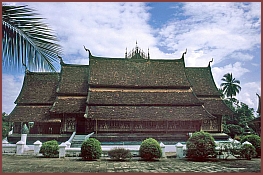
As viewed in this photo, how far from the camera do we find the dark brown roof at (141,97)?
2288cm

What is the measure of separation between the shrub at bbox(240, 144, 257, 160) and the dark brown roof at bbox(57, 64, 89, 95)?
1588 centimetres

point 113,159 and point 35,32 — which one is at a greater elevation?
point 35,32

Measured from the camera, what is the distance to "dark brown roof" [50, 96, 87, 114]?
880 inches

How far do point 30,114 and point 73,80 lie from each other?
5758 mm

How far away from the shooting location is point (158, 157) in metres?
13.4

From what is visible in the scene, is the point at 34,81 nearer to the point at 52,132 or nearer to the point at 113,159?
the point at 52,132

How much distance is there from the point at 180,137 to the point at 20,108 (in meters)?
15.8

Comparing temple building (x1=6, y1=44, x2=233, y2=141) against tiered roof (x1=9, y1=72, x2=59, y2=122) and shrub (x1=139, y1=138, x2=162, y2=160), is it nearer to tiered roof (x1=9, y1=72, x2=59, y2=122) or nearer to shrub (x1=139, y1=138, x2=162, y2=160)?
tiered roof (x1=9, y1=72, x2=59, y2=122)

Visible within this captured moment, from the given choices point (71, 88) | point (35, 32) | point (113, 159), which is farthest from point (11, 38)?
point (71, 88)

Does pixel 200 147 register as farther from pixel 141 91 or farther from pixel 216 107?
pixel 216 107

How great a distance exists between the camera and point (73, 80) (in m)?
26.3

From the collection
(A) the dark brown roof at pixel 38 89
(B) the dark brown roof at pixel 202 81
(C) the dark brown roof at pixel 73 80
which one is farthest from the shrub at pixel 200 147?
(A) the dark brown roof at pixel 38 89

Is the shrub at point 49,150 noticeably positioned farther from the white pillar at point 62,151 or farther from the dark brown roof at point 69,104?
the dark brown roof at point 69,104

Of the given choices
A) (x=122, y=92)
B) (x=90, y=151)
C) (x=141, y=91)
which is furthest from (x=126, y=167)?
(x=141, y=91)
